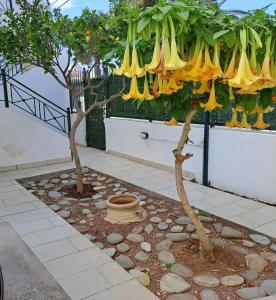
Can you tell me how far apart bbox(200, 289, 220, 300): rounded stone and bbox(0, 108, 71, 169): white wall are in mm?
4897

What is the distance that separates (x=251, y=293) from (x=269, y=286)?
18 centimetres

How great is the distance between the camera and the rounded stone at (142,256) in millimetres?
2783

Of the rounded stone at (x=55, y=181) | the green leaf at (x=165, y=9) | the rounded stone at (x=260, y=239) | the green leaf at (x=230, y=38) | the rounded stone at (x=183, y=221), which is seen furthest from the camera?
the rounded stone at (x=55, y=181)

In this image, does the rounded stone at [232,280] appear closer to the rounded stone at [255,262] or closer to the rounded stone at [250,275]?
the rounded stone at [250,275]

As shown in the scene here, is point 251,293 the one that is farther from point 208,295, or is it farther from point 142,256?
point 142,256

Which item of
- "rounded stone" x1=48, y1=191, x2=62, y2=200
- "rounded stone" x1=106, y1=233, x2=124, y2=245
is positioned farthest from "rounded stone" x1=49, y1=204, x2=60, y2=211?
"rounded stone" x1=106, y1=233, x2=124, y2=245

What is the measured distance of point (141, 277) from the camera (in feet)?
8.05

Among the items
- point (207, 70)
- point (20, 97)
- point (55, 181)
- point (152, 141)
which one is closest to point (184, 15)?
point (207, 70)

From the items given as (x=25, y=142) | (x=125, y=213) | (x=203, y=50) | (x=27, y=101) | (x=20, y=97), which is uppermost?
(x=203, y=50)

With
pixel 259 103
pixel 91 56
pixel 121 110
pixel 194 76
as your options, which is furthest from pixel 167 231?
→ pixel 121 110

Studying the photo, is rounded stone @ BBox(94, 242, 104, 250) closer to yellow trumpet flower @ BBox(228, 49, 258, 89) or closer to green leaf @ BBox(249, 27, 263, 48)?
yellow trumpet flower @ BBox(228, 49, 258, 89)

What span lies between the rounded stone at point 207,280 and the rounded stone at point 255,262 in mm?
391

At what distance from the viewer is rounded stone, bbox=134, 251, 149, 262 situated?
278 cm

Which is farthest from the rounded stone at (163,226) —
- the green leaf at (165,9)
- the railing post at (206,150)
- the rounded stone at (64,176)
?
the rounded stone at (64,176)
